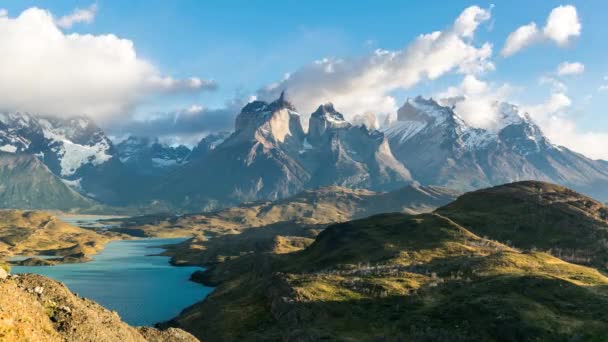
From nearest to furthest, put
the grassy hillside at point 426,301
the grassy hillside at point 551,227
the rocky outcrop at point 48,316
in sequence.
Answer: the rocky outcrop at point 48,316 < the grassy hillside at point 426,301 < the grassy hillside at point 551,227

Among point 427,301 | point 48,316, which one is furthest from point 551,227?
point 48,316

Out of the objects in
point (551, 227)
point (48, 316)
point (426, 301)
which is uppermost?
point (551, 227)

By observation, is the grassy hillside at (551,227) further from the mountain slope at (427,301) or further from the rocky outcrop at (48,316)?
the rocky outcrop at (48,316)

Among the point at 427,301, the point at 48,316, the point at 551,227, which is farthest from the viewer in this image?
the point at 551,227

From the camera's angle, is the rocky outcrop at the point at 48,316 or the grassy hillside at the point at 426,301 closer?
the rocky outcrop at the point at 48,316

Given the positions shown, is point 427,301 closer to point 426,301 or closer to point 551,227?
point 426,301

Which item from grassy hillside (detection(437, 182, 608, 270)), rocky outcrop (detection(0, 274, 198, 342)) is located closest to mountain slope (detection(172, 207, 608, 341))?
grassy hillside (detection(437, 182, 608, 270))

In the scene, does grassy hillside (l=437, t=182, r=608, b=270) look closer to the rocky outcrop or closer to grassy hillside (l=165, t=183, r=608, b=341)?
grassy hillside (l=165, t=183, r=608, b=341)

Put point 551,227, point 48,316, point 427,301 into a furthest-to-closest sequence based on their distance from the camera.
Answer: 1. point 551,227
2. point 427,301
3. point 48,316

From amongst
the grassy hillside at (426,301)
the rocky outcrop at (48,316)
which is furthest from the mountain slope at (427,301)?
the rocky outcrop at (48,316)
